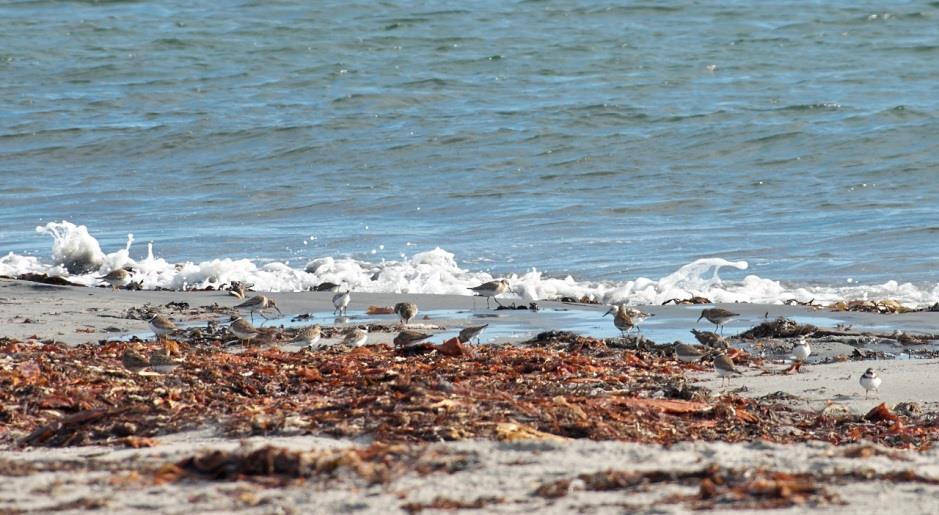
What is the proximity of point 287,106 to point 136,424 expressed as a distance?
1929 cm

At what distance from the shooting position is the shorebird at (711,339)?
891cm

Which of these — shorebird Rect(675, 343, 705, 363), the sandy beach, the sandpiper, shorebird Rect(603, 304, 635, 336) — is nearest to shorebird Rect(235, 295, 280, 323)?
the sandpiper

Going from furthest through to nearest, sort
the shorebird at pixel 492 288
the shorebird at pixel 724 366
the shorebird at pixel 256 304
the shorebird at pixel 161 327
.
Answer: the shorebird at pixel 492 288 → the shorebird at pixel 256 304 → the shorebird at pixel 161 327 → the shorebird at pixel 724 366

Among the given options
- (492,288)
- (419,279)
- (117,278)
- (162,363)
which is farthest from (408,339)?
(117,278)

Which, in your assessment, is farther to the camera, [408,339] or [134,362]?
[408,339]

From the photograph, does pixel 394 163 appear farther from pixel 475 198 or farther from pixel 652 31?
pixel 652 31

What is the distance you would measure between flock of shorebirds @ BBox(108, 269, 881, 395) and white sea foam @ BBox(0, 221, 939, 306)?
4.26ft

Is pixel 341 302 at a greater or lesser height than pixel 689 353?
greater

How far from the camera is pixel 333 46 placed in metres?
28.4

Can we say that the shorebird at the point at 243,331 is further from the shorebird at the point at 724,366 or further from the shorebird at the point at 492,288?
the shorebird at the point at 724,366

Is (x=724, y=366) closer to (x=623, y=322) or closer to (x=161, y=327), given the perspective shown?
(x=623, y=322)

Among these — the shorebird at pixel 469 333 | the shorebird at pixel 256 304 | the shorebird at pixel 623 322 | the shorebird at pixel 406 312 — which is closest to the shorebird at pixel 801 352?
the shorebird at pixel 623 322

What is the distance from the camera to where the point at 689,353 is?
840 centimetres

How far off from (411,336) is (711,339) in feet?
6.50
